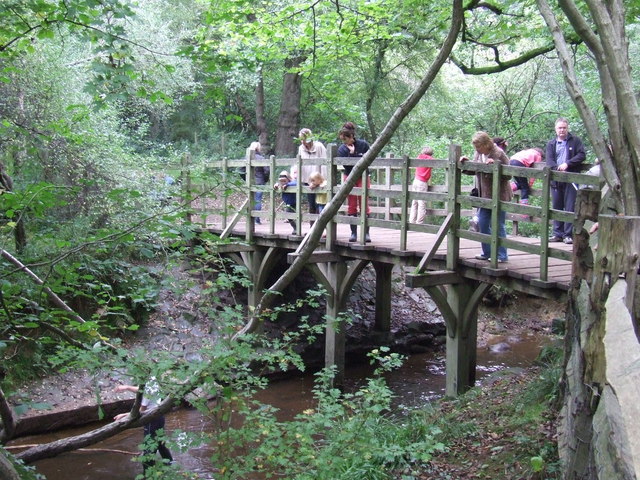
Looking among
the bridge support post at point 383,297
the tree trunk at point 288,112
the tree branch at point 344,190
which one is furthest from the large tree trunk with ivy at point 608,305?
the tree trunk at point 288,112

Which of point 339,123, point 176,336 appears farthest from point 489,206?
point 339,123

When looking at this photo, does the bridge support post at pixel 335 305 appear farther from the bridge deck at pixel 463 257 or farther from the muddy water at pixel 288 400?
the muddy water at pixel 288 400

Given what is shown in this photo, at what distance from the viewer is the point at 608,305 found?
2340mm

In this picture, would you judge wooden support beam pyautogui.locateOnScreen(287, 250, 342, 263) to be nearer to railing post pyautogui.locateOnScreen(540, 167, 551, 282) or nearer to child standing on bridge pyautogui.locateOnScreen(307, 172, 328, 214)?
child standing on bridge pyautogui.locateOnScreen(307, 172, 328, 214)

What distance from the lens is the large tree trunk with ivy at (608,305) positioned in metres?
1.63

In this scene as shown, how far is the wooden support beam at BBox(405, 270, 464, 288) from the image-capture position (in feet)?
25.7

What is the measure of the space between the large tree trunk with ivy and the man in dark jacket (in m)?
3.07

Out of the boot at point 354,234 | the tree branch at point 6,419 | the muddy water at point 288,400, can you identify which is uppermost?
the boot at point 354,234

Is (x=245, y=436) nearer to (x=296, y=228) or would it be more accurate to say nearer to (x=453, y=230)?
(x=453, y=230)

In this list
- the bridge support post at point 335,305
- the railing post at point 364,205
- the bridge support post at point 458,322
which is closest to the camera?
the bridge support post at point 458,322

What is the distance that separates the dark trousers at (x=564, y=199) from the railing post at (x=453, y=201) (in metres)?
1.66

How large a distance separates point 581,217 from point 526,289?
2.99 meters

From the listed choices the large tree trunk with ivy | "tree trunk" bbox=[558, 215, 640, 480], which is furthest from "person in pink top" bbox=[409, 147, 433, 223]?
"tree trunk" bbox=[558, 215, 640, 480]

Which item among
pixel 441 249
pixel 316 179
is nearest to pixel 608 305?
pixel 441 249
